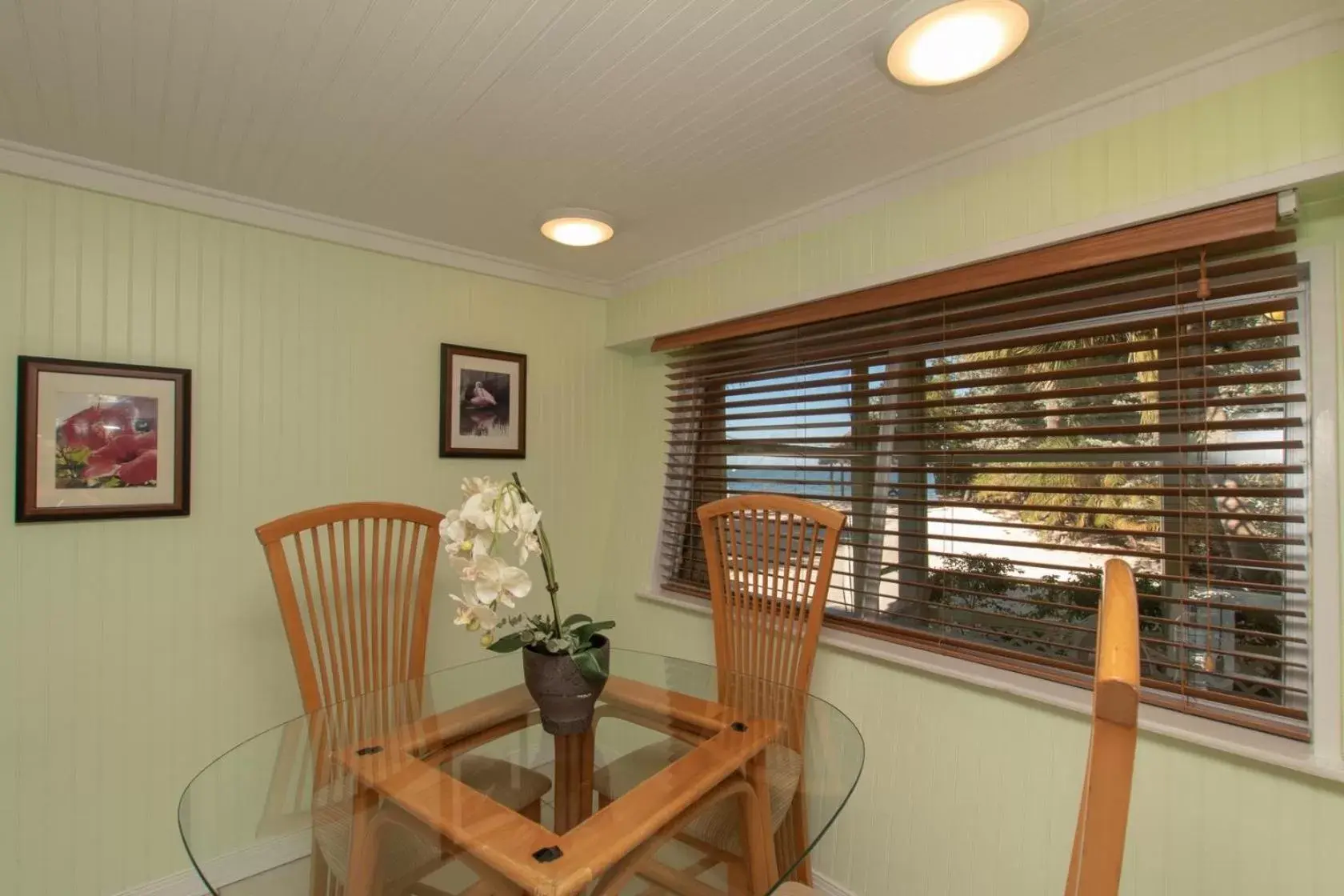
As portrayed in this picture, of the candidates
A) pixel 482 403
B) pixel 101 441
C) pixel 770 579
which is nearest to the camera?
pixel 101 441

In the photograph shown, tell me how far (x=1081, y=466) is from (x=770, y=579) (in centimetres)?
97

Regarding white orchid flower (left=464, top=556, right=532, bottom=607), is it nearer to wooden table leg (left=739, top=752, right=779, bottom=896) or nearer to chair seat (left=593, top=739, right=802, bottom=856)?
chair seat (left=593, top=739, right=802, bottom=856)

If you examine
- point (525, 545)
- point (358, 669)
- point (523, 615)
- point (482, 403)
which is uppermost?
point (482, 403)

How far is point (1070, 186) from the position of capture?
1.57m

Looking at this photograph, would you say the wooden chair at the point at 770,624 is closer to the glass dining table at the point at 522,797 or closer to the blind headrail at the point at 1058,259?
the glass dining table at the point at 522,797

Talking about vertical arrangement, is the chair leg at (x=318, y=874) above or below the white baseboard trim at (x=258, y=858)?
below

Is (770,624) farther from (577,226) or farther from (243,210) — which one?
(243,210)

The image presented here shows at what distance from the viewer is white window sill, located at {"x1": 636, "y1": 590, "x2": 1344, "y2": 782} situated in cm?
128

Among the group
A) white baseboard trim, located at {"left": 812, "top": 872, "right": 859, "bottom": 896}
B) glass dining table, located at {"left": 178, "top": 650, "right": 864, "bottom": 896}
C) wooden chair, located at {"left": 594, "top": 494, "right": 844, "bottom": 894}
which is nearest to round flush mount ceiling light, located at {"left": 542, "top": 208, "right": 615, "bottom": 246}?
wooden chair, located at {"left": 594, "top": 494, "right": 844, "bottom": 894}

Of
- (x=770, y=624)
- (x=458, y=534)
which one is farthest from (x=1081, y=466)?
(x=458, y=534)

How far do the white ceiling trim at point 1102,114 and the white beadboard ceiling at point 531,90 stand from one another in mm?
33

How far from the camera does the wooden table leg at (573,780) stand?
1.17 m

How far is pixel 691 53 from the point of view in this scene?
1.38m

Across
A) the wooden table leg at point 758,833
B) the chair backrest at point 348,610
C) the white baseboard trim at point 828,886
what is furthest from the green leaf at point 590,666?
the white baseboard trim at point 828,886
